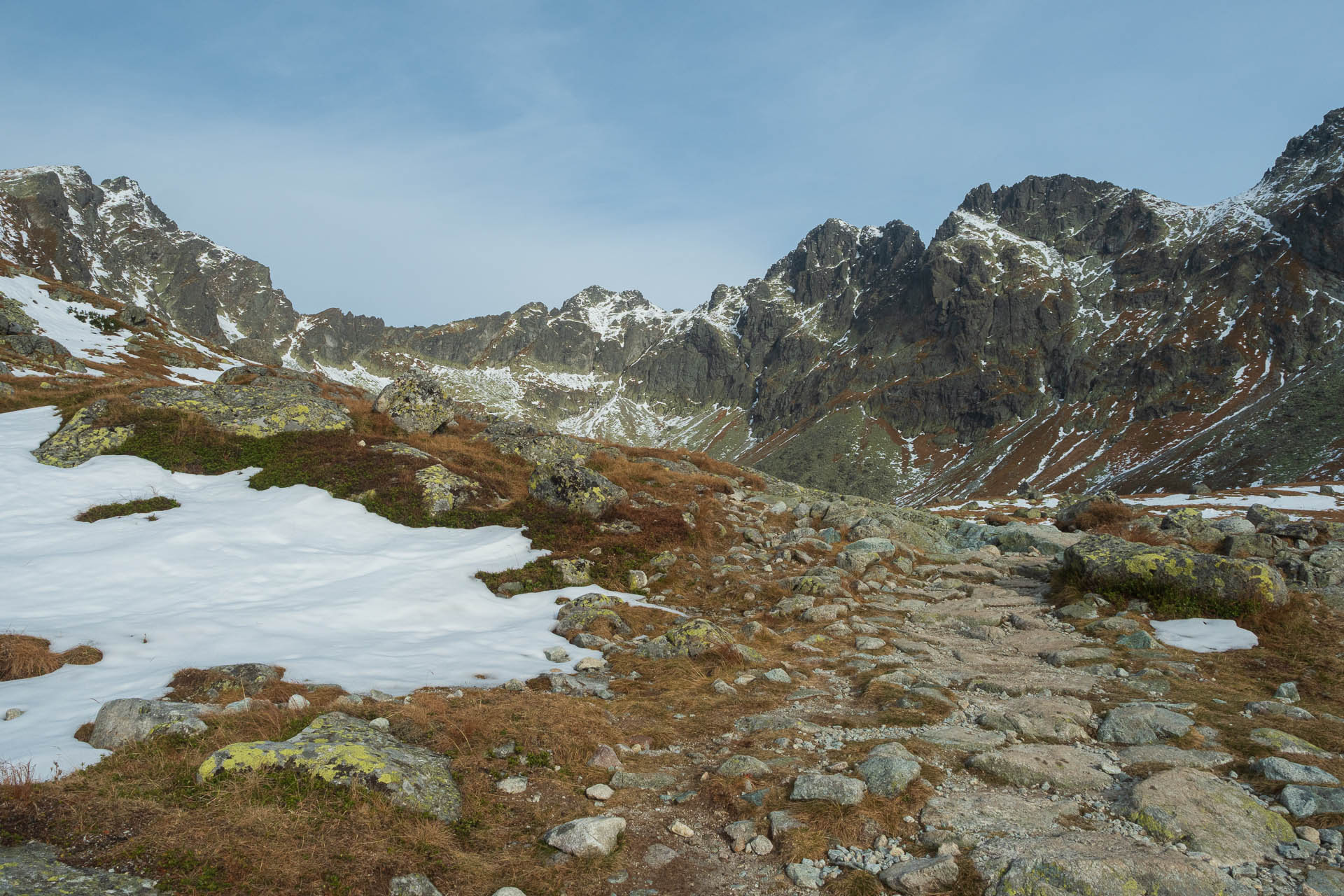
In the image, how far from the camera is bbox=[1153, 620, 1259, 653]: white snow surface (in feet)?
36.9

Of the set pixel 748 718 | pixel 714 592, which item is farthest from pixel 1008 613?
pixel 748 718

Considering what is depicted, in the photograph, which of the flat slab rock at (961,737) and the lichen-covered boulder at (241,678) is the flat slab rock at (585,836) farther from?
the lichen-covered boulder at (241,678)

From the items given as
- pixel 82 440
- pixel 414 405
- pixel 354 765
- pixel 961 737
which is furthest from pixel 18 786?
pixel 414 405

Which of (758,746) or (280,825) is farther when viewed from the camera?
(758,746)

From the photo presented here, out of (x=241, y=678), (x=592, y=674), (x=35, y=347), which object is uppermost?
(x=35, y=347)

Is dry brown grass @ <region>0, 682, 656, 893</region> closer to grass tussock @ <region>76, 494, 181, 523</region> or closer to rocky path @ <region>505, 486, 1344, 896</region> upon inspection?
rocky path @ <region>505, 486, 1344, 896</region>

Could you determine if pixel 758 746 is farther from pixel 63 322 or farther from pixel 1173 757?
pixel 63 322

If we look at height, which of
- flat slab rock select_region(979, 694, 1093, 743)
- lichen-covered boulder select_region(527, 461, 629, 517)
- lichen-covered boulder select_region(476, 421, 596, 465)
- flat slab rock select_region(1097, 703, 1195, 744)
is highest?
lichen-covered boulder select_region(476, 421, 596, 465)

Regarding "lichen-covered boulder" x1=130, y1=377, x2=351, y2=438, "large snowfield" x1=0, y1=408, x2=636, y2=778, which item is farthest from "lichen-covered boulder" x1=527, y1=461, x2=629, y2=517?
"lichen-covered boulder" x1=130, y1=377, x2=351, y2=438

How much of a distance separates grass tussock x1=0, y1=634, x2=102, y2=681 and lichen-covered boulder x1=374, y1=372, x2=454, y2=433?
15046 mm

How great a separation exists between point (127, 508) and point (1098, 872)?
19588 mm

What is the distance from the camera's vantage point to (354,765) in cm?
564

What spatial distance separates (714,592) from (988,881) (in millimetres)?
10669

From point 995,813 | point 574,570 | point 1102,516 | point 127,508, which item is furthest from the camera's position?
point 1102,516
